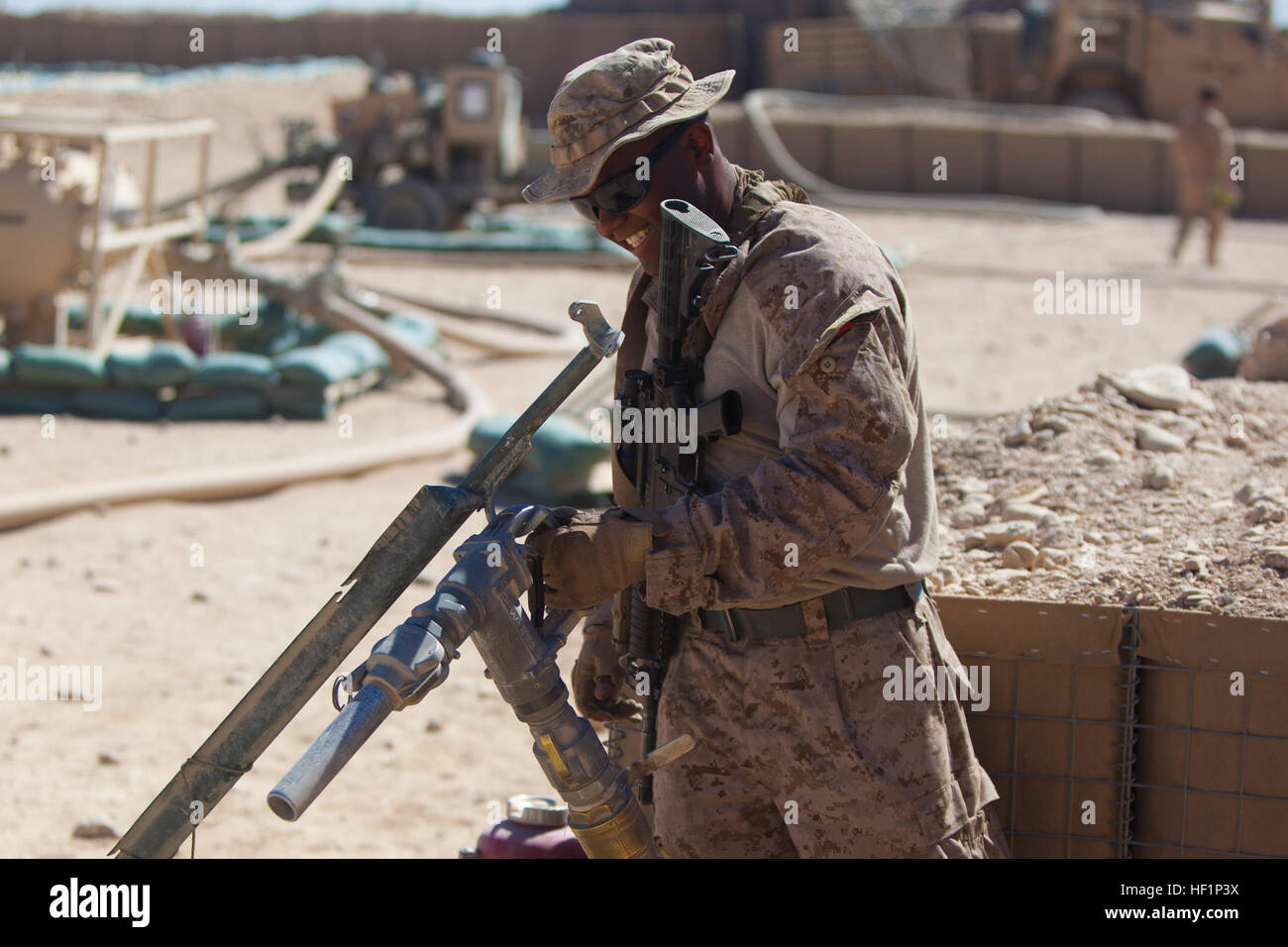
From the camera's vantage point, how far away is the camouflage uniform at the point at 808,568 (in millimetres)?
1899

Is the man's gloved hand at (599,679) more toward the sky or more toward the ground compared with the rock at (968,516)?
more toward the ground

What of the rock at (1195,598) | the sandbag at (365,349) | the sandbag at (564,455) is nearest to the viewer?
the rock at (1195,598)

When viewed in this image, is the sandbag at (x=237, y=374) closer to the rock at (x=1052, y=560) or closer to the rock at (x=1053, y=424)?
the rock at (x=1053, y=424)

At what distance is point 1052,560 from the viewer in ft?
9.31

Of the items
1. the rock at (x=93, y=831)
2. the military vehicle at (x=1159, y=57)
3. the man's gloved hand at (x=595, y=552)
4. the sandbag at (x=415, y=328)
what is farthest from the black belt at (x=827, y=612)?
the military vehicle at (x=1159, y=57)

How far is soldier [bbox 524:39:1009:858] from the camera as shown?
6.25ft

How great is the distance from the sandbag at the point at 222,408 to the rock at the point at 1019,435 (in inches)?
221

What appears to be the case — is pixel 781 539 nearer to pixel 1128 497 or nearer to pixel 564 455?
pixel 1128 497

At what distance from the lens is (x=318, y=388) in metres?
8.23

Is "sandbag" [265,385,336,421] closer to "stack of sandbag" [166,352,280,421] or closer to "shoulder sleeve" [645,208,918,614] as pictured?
"stack of sandbag" [166,352,280,421]

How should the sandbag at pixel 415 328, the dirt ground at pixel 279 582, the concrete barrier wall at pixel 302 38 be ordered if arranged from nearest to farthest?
Result: the dirt ground at pixel 279 582 < the sandbag at pixel 415 328 < the concrete barrier wall at pixel 302 38
